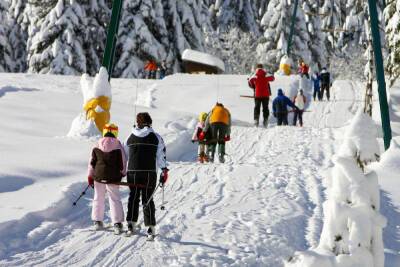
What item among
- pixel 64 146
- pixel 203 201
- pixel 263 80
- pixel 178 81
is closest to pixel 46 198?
pixel 203 201

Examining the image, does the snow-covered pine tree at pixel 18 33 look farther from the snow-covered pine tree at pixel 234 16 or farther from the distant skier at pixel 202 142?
the distant skier at pixel 202 142

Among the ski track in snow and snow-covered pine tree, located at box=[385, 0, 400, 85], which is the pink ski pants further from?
snow-covered pine tree, located at box=[385, 0, 400, 85]

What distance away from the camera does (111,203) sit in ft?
27.6

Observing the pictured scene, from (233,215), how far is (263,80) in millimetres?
11231

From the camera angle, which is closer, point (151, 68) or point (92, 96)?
point (92, 96)

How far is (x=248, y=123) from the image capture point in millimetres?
22875

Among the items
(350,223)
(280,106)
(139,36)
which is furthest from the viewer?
(139,36)

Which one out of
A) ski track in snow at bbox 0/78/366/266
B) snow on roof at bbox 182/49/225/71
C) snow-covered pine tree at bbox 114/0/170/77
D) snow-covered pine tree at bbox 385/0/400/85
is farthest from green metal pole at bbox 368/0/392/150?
snow-covered pine tree at bbox 114/0/170/77

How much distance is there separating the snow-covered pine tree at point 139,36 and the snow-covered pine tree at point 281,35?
14224 millimetres

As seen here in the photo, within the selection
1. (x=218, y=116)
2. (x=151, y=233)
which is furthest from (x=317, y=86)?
(x=151, y=233)

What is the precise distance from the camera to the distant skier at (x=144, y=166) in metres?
8.17

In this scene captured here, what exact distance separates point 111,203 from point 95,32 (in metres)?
30.0

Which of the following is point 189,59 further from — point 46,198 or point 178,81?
point 46,198

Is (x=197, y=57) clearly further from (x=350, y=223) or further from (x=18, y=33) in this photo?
(x=350, y=223)
